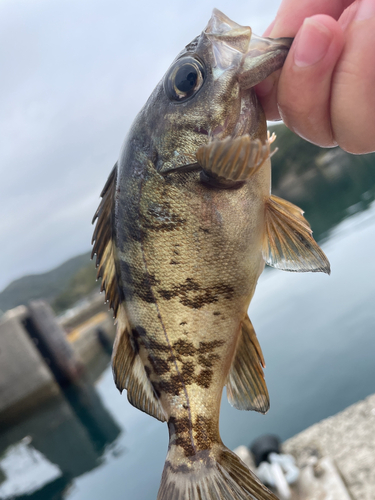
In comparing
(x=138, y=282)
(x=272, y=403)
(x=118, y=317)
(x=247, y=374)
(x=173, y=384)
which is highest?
(x=138, y=282)

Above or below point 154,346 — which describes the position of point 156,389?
below

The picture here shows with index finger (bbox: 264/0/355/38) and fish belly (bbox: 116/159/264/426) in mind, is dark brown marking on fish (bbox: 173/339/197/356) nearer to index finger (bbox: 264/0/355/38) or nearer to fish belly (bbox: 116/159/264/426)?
fish belly (bbox: 116/159/264/426)

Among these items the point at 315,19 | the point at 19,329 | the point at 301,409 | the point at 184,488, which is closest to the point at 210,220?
the point at 315,19

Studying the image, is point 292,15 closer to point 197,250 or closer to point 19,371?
point 197,250

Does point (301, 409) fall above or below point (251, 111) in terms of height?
below

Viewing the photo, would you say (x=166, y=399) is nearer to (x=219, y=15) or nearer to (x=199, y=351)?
(x=199, y=351)

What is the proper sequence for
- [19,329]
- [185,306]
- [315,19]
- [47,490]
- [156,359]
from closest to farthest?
[315,19] < [185,306] < [156,359] < [47,490] < [19,329]

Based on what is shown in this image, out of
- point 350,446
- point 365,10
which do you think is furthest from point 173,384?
point 350,446

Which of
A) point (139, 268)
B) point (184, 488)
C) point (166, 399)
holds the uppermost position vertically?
point (139, 268)
